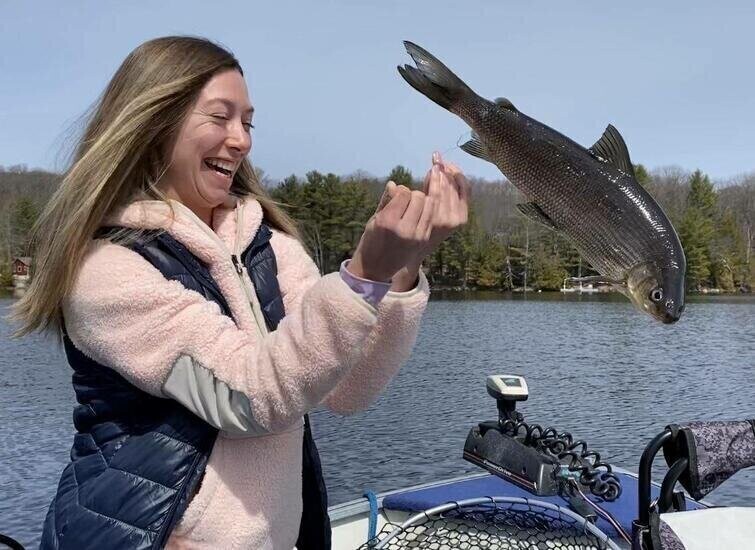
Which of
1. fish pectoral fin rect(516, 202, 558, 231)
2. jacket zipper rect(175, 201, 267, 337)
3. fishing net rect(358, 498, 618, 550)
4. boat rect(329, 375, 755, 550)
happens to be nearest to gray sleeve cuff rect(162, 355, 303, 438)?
jacket zipper rect(175, 201, 267, 337)

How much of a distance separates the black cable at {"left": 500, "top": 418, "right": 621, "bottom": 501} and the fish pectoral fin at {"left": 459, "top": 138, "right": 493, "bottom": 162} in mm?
1676

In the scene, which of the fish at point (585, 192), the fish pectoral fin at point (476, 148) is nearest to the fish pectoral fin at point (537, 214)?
the fish at point (585, 192)

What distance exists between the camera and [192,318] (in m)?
1.69

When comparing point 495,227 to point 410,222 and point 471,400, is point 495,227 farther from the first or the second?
point 471,400

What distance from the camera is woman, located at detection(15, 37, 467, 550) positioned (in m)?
1.59

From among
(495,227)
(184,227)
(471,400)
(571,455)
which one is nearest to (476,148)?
(184,227)

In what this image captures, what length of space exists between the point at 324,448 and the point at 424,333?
1835 cm

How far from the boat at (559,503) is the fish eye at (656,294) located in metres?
0.66

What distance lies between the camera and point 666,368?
22.2 m

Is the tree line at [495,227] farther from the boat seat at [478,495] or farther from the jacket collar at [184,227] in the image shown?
the boat seat at [478,495]

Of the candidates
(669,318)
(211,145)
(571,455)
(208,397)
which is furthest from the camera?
(571,455)

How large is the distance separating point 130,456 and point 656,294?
1276mm

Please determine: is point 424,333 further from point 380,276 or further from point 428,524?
point 380,276

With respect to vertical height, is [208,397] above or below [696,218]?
below
